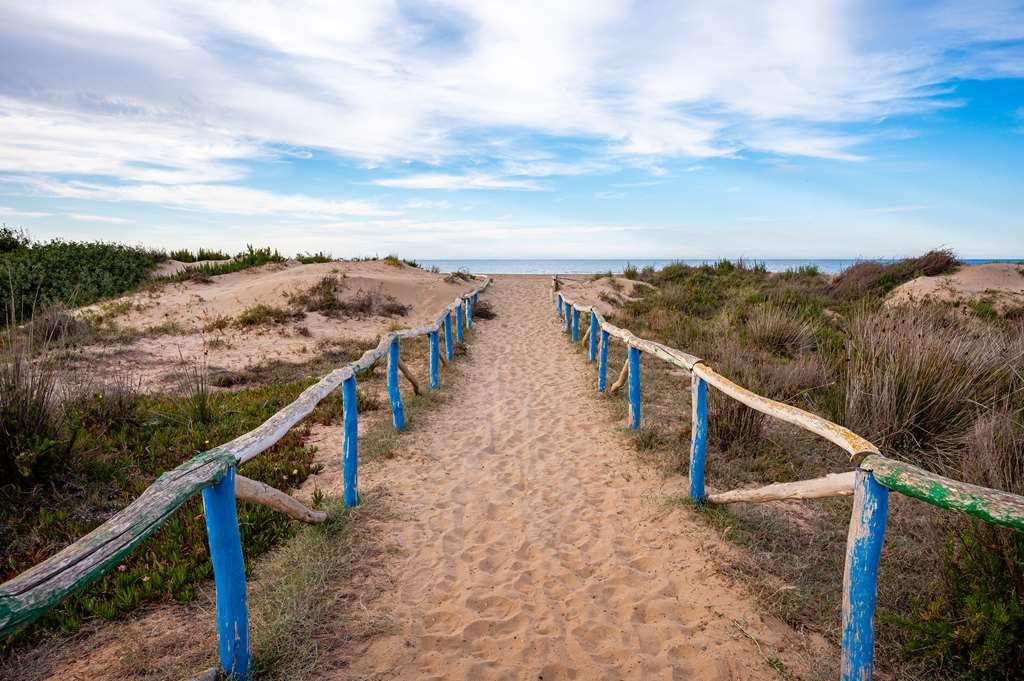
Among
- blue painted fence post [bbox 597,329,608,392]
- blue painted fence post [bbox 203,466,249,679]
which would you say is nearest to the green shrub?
blue painted fence post [bbox 203,466,249,679]

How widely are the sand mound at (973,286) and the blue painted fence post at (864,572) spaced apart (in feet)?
42.2

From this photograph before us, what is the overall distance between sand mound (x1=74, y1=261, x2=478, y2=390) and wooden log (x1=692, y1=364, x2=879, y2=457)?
864 centimetres

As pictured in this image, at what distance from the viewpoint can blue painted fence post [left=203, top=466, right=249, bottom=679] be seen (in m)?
2.76

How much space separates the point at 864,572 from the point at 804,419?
1059 millimetres

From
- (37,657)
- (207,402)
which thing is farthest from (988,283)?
(37,657)

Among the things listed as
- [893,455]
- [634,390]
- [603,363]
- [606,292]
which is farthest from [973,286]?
[634,390]

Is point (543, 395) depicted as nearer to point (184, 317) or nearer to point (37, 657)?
point (37, 657)

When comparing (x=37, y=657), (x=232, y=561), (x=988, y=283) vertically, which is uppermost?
(x=988, y=283)

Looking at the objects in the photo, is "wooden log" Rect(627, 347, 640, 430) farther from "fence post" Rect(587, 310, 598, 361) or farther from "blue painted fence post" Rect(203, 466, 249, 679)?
"blue painted fence post" Rect(203, 466, 249, 679)

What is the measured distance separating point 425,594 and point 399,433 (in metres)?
3.43

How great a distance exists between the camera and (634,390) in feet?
22.6

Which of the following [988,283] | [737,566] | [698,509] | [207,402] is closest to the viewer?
[737,566]

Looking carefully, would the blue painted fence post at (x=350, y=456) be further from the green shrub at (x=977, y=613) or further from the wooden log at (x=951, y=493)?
the green shrub at (x=977, y=613)

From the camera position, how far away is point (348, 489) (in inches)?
196
